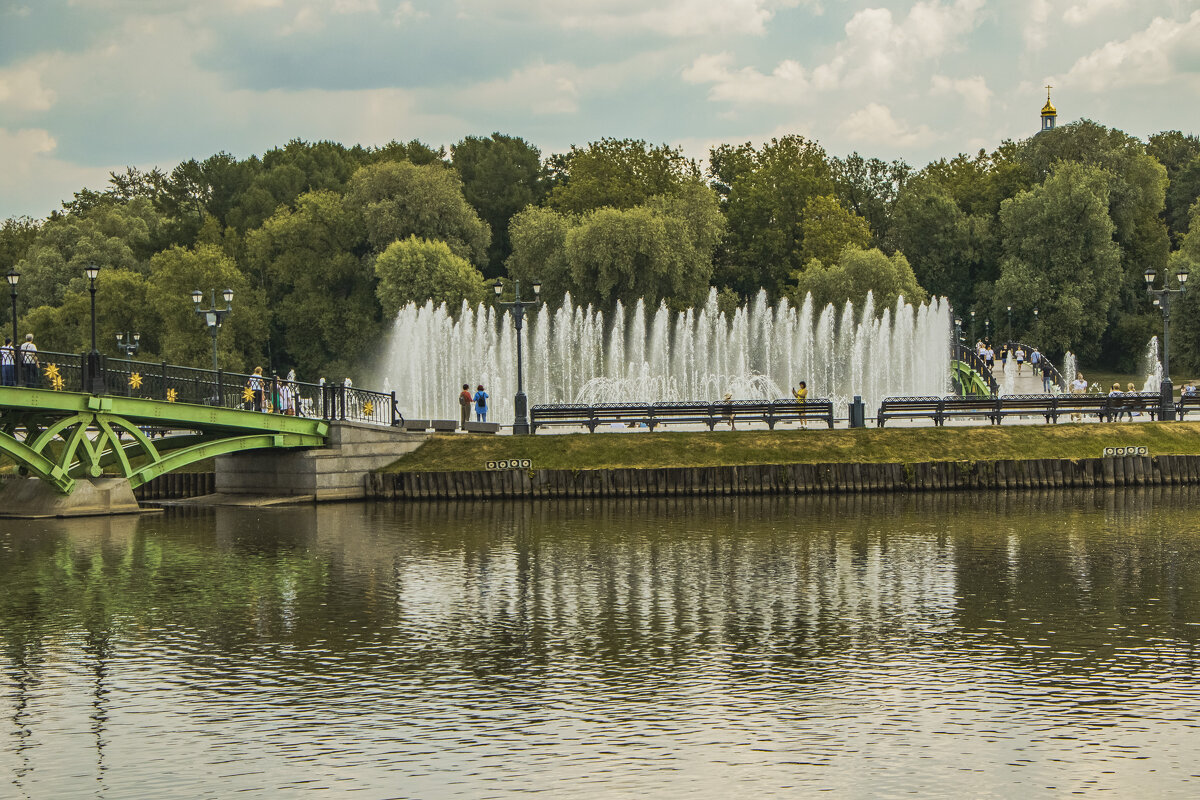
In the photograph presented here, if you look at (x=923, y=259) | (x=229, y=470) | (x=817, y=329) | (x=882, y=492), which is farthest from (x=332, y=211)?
(x=882, y=492)

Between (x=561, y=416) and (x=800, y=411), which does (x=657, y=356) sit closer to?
(x=561, y=416)

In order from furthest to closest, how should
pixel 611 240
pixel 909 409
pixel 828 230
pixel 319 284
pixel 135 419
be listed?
pixel 828 230
pixel 319 284
pixel 611 240
pixel 909 409
pixel 135 419

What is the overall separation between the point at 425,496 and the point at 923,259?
227 ft

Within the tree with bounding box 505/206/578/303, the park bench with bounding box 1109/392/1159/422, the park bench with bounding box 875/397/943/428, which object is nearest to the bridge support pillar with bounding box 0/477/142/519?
the park bench with bounding box 875/397/943/428

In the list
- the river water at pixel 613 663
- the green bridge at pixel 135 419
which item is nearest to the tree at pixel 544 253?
the green bridge at pixel 135 419

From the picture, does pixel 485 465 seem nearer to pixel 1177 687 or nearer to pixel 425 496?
pixel 425 496

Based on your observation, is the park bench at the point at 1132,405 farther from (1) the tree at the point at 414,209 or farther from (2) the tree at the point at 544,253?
(1) the tree at the point at 414,209

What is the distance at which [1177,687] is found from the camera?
17.7 metres

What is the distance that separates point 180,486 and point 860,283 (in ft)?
151

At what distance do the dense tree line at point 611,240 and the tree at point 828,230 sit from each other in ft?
0.59

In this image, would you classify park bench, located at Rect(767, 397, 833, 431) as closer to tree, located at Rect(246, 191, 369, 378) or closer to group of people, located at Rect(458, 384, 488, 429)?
group of people, located at Rect(458, 384, 488, 429)

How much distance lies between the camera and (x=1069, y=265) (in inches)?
3765

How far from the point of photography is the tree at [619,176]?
3698 inches

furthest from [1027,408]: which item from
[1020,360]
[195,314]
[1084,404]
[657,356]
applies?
[195,314]
